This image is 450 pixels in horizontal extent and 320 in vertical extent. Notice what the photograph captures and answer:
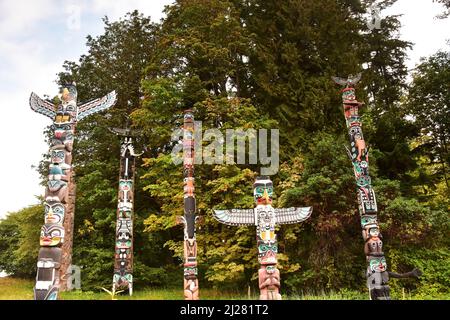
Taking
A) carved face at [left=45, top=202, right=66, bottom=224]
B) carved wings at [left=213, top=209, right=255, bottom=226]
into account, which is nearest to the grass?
carved wings at [left=213, top=209, right=255, bottom=226]

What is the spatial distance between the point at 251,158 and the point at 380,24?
11110 millimetres

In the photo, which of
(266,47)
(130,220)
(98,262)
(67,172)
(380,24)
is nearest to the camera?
(67,172)

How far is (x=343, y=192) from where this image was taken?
11930mm

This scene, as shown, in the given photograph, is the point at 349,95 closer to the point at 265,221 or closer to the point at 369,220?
the point at 369,220

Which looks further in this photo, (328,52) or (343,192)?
(328,52)

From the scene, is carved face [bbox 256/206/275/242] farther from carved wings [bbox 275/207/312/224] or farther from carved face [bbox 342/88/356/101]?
carved face [bbox 342/88/356/101]

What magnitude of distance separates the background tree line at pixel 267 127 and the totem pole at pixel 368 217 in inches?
64.6

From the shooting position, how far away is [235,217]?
9.11 m

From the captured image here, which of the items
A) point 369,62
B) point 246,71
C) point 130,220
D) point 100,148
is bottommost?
point 130,220

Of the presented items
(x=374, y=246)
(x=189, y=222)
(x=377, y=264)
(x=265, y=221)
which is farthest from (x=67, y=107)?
(x=377, y=264)

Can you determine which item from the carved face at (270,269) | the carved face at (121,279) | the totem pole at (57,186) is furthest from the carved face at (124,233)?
the carved face at (270,269)

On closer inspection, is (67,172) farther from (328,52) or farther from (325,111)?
(328,52)
